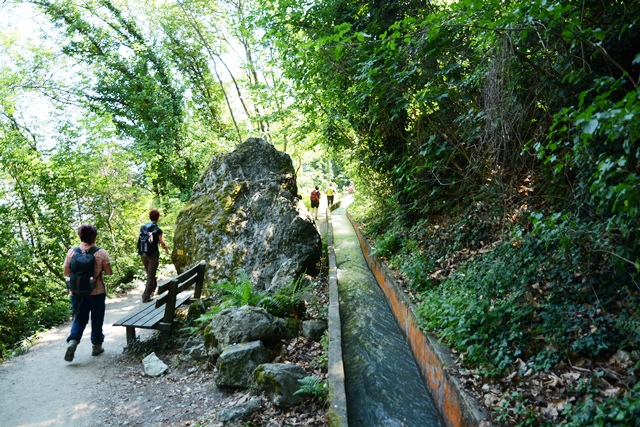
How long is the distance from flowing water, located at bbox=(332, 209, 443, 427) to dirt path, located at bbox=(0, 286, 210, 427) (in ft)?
7.35

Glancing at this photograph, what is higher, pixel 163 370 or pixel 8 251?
pixel 8 251

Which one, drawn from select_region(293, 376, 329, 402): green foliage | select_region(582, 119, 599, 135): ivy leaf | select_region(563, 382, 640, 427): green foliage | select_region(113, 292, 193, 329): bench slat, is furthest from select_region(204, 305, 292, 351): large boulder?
select_region(582, 119, 599, 135): ivy leaf

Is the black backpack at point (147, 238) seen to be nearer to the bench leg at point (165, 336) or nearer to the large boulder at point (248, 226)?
the large boulder at point (248, 226)

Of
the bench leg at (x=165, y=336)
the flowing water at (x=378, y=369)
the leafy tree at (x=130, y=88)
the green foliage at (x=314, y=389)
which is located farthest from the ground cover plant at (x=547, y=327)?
the leafy tree at (x=130, y=88)

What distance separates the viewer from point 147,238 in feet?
28.4

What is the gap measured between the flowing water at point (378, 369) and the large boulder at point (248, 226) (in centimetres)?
164

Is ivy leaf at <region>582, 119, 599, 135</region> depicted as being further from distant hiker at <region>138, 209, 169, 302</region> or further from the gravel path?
distant hiker at <region>138, 209, 169, 302</region>

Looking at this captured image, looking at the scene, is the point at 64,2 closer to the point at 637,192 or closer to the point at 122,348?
the point at 122,348

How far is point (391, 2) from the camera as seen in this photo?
8547mm

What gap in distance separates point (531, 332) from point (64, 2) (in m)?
24.3

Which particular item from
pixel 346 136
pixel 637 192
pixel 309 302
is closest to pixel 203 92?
pixel 346 136

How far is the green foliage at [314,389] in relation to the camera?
4.34m

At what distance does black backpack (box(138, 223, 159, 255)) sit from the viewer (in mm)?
8664

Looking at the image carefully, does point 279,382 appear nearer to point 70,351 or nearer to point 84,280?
point 84,280
